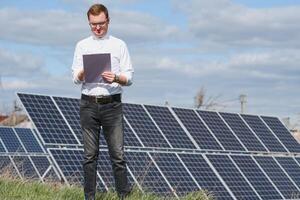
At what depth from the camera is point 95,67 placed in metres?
6.47

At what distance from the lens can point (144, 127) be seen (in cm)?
1530

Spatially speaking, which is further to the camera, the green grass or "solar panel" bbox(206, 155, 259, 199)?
"solar panel" bbox(206, 155, 259, 199)

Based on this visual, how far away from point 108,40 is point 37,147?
17741mm

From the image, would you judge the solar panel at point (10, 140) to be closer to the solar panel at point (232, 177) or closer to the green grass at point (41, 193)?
the solar panel at point (232, 177)

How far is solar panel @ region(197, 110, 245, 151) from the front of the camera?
16766mm

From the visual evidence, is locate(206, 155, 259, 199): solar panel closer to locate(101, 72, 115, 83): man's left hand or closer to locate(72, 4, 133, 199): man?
locate(72, 4, 133, 199): man

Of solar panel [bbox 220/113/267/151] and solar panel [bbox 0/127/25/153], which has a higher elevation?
solar panel [bbox 220/113/267/151]

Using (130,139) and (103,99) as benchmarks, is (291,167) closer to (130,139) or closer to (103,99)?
(130,139)

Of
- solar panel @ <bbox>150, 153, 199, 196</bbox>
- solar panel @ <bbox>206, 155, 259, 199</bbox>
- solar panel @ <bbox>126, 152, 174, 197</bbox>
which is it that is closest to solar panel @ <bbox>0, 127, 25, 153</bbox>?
solar panel @ <bbox>206, 155, 259, 199</bbox>

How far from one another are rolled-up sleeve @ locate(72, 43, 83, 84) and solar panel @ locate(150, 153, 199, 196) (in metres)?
6.15

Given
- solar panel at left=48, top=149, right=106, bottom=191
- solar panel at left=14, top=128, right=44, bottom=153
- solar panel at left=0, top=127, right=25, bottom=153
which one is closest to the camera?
solar panel at left=48, top=149, right=106, bottom=191

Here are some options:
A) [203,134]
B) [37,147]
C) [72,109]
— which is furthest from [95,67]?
[37,147]

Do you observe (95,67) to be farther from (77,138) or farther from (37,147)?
(37,147)

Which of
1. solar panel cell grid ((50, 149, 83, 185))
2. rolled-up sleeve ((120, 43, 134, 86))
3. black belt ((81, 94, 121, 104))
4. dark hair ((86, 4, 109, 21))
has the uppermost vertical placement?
dark hair ((86, 4, 109, 21))
